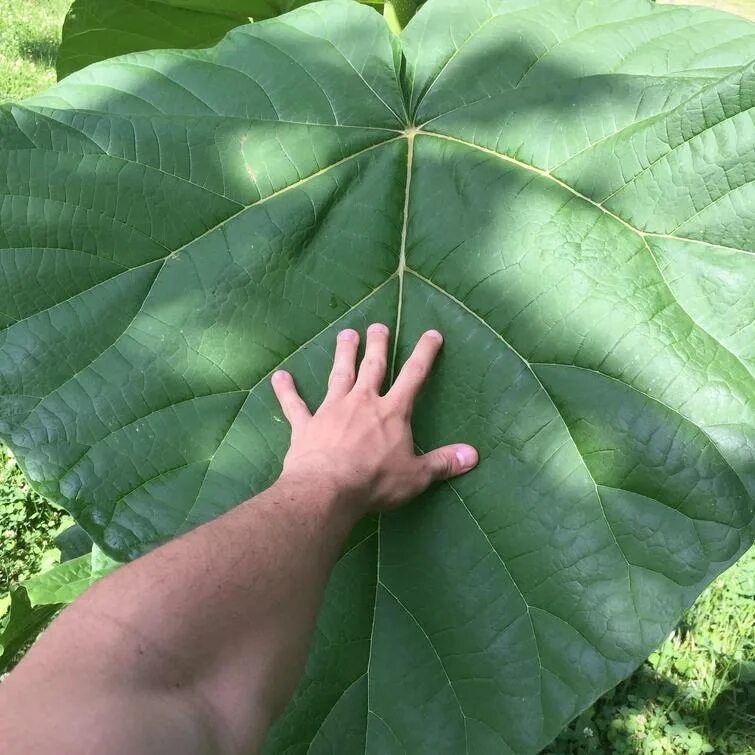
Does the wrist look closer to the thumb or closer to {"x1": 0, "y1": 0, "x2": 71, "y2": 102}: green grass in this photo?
the thumb

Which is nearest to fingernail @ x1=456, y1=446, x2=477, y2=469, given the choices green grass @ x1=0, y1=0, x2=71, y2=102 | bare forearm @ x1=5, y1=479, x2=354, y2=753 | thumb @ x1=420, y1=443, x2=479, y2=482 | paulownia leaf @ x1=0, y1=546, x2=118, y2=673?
thumb @ x1=420, y1=443, x2=479, y2=482

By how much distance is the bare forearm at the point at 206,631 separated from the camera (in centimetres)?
67

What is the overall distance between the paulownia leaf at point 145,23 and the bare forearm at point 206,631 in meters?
1.14

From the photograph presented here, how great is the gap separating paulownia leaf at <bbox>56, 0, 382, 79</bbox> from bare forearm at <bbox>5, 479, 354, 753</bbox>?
1145 millimetres

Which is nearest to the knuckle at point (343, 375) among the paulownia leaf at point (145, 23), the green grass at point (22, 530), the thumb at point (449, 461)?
the thumb at point (449, 461)

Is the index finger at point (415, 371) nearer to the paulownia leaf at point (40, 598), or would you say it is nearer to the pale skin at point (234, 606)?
the pale skin at point (234, 606)

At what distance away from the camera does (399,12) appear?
1427mm

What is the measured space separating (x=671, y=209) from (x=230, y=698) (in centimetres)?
78

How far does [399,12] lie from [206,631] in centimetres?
108

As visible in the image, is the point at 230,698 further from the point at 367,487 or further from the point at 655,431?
the point at 655,431

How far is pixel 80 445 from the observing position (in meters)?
1.08

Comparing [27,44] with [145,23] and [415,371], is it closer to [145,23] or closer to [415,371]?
[145,23]

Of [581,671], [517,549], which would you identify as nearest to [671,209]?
[517,549]

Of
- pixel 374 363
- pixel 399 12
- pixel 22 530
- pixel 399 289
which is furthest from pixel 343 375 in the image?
pixel 22 530
